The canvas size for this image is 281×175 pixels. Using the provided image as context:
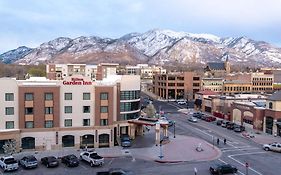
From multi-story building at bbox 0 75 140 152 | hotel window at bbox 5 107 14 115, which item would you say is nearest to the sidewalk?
multi-story building at bbox 0 75 140 152

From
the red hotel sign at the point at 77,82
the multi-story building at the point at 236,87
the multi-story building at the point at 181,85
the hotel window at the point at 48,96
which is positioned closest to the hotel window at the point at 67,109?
the hotel window at the point at 48,96

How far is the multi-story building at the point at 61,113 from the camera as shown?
49.1 m

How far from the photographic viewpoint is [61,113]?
51688 millimetres

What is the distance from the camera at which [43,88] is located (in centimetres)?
5012

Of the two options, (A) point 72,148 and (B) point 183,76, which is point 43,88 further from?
(B) point 183,76

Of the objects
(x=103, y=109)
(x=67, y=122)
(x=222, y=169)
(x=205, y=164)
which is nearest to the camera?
(x=222, y=169)

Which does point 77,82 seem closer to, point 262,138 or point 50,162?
point 50,162

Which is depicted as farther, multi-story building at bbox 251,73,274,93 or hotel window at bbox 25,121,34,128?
multi-story building at bbox 251,73,274,93

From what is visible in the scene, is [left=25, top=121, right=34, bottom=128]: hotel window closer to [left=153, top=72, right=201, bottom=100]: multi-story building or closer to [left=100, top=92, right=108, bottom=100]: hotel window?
[left=100, top=92, right=108, bottom=100]: hotel window

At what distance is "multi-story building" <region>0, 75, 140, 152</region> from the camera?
49125 millimetres

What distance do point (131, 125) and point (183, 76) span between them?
78662 millimetres

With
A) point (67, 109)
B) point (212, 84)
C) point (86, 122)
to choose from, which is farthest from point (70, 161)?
point (212, 84)

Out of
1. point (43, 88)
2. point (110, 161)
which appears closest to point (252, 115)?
point (110, 161)

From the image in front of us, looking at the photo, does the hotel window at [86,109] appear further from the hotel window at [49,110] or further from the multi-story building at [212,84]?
the multi-story building at [212,84]
